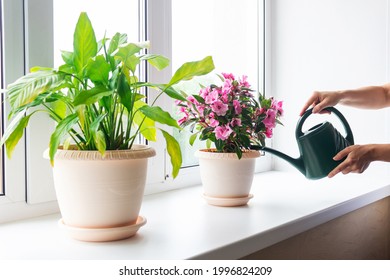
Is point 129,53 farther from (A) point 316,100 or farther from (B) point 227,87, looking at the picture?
(A) point 316,100

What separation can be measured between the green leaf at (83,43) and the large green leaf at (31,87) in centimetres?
7

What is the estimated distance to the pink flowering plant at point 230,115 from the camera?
3.76ft

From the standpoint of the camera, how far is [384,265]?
1.07 metres

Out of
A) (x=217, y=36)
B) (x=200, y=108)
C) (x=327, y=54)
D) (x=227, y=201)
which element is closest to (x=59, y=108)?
(x=200, y=108)

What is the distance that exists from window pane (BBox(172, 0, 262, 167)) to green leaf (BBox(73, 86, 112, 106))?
2.42ft

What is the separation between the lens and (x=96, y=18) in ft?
4.18

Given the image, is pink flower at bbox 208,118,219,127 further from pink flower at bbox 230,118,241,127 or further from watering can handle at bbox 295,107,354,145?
watering can handle at bbox 295,107,354,145

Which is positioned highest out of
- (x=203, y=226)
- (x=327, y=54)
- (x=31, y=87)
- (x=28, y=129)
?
(x=327, y=54)

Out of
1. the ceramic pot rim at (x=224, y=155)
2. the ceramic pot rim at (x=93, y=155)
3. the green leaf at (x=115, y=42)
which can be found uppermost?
the green leaf at (x=115, y=42)

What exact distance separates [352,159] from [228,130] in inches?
13.0

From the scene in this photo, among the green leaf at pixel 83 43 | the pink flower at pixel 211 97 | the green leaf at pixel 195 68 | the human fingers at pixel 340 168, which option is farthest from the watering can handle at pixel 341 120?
the green leaf at pixel 83 43

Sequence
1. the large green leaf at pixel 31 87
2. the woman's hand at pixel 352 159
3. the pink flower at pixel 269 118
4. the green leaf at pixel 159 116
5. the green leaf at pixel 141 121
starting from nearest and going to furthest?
the large green leaf at pixel 31 87
the green leaf at pixel 159 116
the green leaf at pixel 141 121
the woman's hand at pixel 352 159
the pink flower at pixel 269 118

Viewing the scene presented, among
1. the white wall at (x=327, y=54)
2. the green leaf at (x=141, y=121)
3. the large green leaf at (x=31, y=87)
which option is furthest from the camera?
the white wall at (x=327, y=54)

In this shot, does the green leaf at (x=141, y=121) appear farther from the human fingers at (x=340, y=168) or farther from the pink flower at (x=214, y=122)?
the human fingers at (x=340, y=168)
